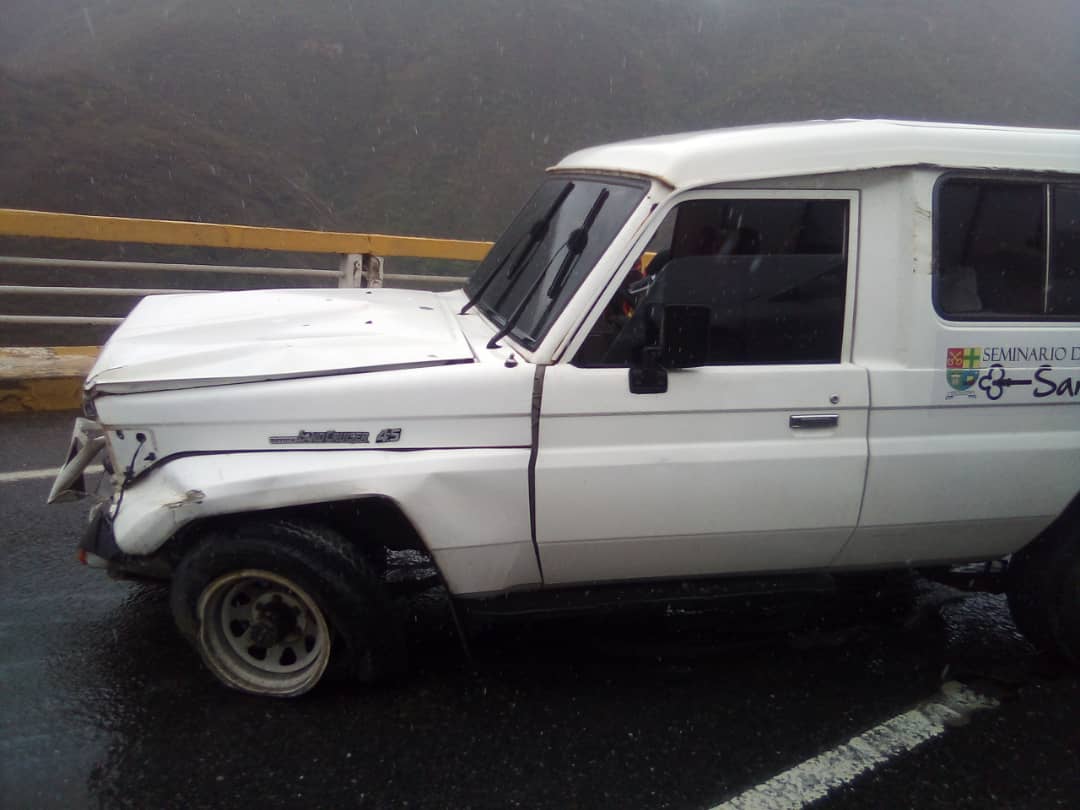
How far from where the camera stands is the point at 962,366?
316cm

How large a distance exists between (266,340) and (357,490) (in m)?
0.74

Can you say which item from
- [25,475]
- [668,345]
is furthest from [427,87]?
[668,345]

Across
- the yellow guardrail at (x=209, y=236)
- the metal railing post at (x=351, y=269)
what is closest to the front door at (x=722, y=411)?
the yellow guardrail at (x=209, y=236)

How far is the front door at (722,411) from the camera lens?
9.86 feet

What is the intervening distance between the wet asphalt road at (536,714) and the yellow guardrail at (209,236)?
324 centimetres

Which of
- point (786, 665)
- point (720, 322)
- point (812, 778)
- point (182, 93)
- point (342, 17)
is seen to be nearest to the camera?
point (812, 778)

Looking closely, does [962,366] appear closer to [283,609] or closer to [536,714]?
[536,714]

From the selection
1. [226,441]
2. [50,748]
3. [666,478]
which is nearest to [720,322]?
[666,478]

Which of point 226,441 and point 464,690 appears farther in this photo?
point 464,690

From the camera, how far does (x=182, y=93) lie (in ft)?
129

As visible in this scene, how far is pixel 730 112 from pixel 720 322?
3939cm

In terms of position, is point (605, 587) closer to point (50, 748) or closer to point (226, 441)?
point (226, 441)

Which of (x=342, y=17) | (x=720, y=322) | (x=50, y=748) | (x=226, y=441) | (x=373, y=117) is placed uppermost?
(x=342, y=17)

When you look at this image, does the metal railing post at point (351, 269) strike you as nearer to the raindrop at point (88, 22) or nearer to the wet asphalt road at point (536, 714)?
the wet asphalt road at point (536, 714)
